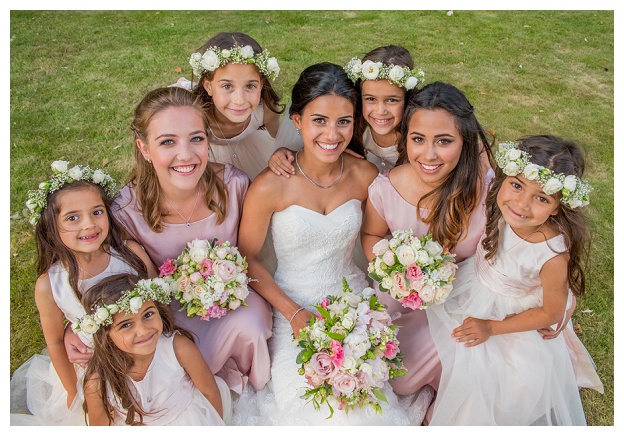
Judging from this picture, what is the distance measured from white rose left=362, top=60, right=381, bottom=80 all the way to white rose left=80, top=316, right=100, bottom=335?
8.68 ft

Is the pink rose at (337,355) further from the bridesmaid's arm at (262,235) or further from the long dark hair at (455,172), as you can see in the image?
the long dark hair at (455,172)

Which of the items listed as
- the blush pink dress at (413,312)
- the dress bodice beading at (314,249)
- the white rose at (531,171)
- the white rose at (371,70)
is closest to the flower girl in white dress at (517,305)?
A: the white rose at (531,171)

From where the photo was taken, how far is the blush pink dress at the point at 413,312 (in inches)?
157

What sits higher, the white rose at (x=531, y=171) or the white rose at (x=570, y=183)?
the white rose at (x=531, y=171)

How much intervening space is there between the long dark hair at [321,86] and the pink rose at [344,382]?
196 centimetres

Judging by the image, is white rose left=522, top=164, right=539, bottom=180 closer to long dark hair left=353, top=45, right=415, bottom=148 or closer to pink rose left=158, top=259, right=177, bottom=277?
long dark hair left=353, top=45, right=415, bottom=148

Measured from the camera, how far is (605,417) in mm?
4172

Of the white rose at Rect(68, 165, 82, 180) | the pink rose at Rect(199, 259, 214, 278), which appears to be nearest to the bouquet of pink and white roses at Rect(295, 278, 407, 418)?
the pink rose at Rect(199, 259, 214, 278)

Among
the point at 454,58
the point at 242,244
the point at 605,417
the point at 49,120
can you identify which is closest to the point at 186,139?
the point at 242,244

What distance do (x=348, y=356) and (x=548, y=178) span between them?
5.42ft

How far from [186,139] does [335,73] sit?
1.21 m

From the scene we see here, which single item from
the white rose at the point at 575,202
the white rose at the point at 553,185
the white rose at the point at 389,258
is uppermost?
the white rose at the point at 553,185

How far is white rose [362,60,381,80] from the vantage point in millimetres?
4125

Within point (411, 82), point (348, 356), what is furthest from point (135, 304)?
point (411, 82)
